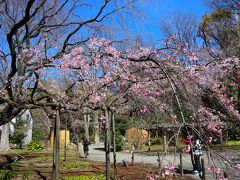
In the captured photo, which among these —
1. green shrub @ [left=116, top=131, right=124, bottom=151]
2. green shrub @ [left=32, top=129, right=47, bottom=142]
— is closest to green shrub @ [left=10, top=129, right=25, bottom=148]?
green shrub @ [left=32, top=129, right=47, bottom=142]

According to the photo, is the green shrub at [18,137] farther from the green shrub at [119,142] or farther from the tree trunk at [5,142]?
the green shrub at [119,142]

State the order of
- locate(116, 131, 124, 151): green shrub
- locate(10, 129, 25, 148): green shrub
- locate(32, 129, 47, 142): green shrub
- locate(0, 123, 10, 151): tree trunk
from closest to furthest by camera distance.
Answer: locate(116, 131, 124, 151): green shrub
locate(0, 123, 10, 151): tree trunk
locate(10, 129, 25, 148): green shrub
locate(32, 129, 47, 142): green shrub

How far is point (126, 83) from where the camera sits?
8508 millimetres

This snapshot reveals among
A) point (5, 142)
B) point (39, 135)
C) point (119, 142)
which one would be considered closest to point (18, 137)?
point (5, 142)

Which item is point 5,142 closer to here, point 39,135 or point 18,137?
point 18,137

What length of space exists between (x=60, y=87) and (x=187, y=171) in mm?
5779

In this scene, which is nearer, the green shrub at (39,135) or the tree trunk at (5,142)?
the tree trunk at (5,142)

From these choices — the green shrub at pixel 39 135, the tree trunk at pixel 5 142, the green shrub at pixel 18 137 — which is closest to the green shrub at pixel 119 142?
the tree trunk at pixel 5 142

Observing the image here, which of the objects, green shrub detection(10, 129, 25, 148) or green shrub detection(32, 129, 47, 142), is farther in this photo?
green shrub detection(32, 129, 47, 142)

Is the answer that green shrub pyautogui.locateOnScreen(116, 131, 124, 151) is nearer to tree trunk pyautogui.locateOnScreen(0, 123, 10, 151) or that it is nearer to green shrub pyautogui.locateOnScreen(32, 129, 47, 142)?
tree trunk pyautogui.locateOnScreen(0, 123, 10, 151)

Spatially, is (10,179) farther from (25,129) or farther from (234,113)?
(25,129)

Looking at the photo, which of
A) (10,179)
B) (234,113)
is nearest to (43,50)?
(10,179)

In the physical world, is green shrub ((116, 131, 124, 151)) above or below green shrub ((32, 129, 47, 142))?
below

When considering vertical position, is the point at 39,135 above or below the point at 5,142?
above
